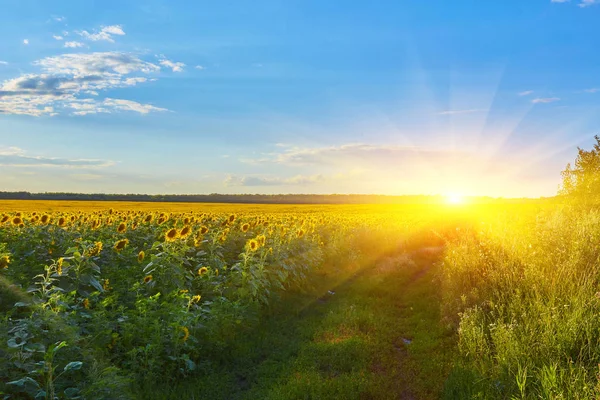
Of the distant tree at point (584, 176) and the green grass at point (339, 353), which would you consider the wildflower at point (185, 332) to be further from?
the distant tree at point (584, 176)

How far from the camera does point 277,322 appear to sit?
962 cm

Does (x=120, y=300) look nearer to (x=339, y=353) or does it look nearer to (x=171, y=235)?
(x=171, y=235)

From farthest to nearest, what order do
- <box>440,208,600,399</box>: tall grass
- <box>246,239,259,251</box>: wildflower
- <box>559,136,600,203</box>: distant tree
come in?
<box>559,136,600,203</box>: distant tree
<box>246,239,259,251</box>: wildflower
<box>440,208,600,399</box>: tall grass

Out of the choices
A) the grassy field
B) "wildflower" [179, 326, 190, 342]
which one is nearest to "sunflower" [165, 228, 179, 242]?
the grassy field

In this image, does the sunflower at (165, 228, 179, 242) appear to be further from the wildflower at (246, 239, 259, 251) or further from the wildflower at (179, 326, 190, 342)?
the wildflower at (179, 326, 190, 342)

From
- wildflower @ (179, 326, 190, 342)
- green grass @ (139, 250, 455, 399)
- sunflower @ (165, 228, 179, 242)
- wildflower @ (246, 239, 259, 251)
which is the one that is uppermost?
sunflower @ (165, 228, 179, 242)

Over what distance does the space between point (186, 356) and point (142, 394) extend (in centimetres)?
79

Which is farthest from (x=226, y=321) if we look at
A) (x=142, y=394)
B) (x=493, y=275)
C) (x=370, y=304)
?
(x=493, y=275)

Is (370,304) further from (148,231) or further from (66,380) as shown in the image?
(66,380)

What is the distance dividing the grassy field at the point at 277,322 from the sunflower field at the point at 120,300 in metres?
0.03

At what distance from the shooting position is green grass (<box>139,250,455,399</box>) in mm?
6496

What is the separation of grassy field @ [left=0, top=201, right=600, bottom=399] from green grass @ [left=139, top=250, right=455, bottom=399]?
1.2 inches

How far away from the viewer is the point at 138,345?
21.6ft

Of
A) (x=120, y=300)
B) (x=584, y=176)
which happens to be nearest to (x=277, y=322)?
(x=120, y=300)
